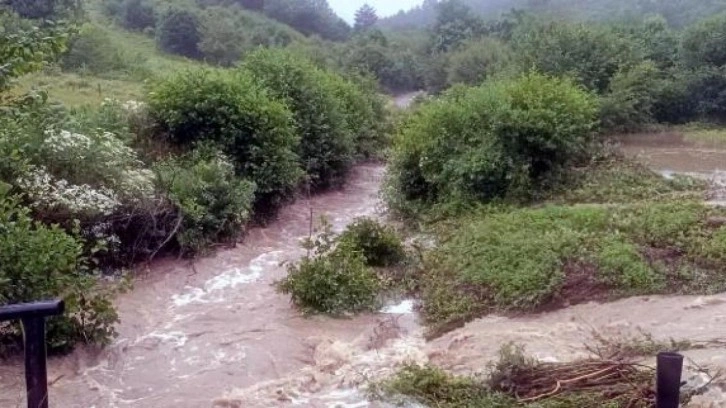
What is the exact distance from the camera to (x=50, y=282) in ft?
28.3

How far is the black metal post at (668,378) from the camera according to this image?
454cm

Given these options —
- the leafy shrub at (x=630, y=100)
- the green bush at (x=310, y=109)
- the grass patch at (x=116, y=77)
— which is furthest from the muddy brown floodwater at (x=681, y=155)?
the grass patch at (x=116, y=77)

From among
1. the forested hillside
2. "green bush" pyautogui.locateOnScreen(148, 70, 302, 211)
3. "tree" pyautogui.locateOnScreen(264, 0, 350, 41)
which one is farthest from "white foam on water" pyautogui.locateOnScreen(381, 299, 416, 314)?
"tree" pyautogui.locateOnScreen(264, 0, 350, 41)

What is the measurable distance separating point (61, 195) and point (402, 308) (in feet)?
16.4

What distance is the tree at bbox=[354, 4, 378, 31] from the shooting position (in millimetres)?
66250

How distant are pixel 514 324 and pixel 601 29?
19132 millimetres

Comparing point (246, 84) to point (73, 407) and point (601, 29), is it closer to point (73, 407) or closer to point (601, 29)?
point (73, 407)

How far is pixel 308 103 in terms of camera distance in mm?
18281

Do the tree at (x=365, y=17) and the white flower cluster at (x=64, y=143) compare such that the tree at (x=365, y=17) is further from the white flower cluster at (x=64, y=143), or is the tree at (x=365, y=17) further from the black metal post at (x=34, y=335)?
the black metal post at (x=34, y=335)

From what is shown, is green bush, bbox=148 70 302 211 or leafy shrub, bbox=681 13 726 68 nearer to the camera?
green bush, bbox=148 70 302 211

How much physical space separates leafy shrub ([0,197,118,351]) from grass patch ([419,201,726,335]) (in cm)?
402

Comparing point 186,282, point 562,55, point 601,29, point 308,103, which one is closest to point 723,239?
point 186,282

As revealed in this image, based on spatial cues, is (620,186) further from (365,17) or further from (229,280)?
(365,17)

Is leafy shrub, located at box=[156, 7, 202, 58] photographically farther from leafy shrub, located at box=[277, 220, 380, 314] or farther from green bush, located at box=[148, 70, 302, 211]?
leafy shrub, located at box=[277, 220, 380, 314]
